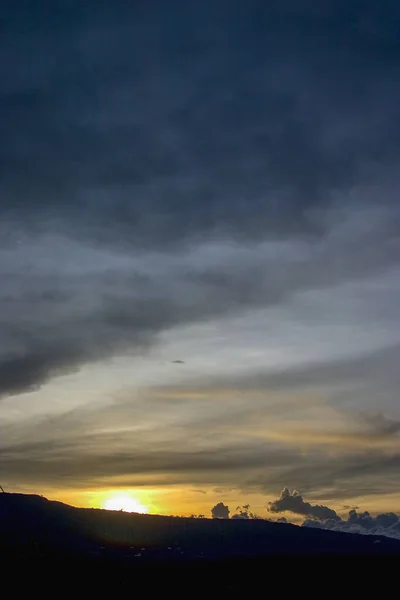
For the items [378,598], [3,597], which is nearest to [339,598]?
[378,598]

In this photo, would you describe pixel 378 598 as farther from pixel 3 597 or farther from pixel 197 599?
pixel 3 597

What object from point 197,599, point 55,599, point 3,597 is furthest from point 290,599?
point 3,597

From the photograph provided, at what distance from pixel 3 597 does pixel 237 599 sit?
64.3 m

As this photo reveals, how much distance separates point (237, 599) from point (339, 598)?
2835 cm

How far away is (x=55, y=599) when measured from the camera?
19988 cm

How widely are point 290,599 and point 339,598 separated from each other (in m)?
13.6

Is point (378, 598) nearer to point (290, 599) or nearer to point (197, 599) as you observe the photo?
point (290, 599)

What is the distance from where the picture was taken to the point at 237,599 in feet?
650

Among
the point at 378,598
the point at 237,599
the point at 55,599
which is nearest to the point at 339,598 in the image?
the point at 378,598

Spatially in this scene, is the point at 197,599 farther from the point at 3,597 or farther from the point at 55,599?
the point at 3,597

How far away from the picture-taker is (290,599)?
19800cm

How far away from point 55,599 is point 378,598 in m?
89.6

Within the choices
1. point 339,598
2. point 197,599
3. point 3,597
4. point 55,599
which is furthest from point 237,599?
point 3,597

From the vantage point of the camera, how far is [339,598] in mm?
197875
